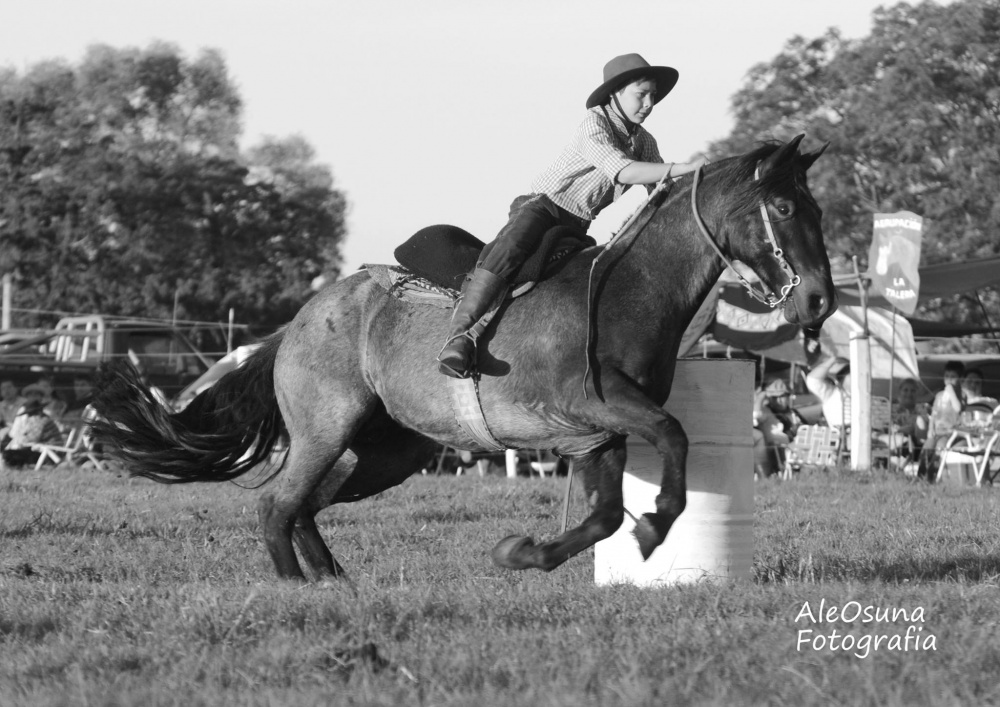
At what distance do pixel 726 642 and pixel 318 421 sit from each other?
10.7 ft

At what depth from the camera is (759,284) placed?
20.6 feet

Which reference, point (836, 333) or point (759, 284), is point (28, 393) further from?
point (759, 284)

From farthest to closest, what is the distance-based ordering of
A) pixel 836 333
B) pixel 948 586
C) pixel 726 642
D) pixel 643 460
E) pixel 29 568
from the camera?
1. pixel 836 333
2. pixel 29 568
3. pixel 643 460
4. pixel 948 586
5. pixel 726 642

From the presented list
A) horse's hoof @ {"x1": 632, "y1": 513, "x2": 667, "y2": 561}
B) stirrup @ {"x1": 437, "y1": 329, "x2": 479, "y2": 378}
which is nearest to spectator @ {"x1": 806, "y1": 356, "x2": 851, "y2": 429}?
stirrup @ {"x1": 437, "y1": 329, "x2": 479, "y2": 378}

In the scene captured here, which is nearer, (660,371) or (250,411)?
(660,371)

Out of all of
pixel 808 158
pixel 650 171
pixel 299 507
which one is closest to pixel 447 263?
pixel 650 171

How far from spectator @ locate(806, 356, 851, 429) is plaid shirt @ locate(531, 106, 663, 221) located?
10285mm

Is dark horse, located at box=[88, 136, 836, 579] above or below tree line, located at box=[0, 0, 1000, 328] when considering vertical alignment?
below

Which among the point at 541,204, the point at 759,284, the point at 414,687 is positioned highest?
the point at 541,204

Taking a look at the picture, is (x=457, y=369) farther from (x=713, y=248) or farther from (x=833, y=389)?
(x=833, y=389)

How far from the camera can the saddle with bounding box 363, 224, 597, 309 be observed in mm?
6531

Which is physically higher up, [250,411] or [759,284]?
[759,284]

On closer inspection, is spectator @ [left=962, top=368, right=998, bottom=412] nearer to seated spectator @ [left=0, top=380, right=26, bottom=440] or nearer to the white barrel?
the white barrel

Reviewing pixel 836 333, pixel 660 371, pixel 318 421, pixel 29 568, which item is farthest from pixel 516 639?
pixel 836 333
